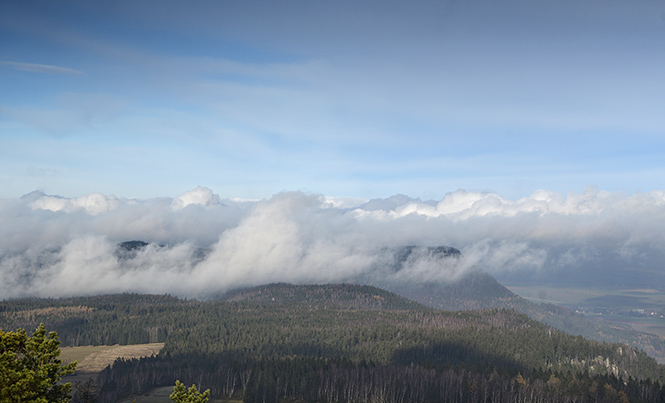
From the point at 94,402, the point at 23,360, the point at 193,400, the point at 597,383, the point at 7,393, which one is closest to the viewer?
the point at 7,393

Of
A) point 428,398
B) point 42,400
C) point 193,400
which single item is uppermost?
point 42,400

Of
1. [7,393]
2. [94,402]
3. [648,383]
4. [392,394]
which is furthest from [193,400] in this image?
[648,383]

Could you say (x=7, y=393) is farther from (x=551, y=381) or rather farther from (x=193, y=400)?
(x=551, y=381)

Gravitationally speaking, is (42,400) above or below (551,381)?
above

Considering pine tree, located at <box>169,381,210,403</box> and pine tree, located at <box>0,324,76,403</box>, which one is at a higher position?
pine tree, located at <box>0,324,76,403</box>

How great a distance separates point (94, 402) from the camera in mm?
62188

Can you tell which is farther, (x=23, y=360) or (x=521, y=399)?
(x=521, y=399)

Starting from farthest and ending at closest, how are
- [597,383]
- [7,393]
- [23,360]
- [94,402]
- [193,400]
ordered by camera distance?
1. [597,383]
2. [193,400]
3. [94,402]
4. [23,360]
5. [7,393]

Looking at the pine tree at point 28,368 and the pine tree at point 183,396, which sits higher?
the pine tree at point 28,368

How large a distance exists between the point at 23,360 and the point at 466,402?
172457 millimetres

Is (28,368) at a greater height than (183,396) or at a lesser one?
greater

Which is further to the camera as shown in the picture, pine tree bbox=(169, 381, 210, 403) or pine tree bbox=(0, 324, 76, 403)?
pine tree bbox=(169, 381, 210, 403)

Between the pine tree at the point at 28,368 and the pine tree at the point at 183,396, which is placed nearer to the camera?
the pine tree at the point at 28,368

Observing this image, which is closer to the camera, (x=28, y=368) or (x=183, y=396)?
(x=28, y=368)
